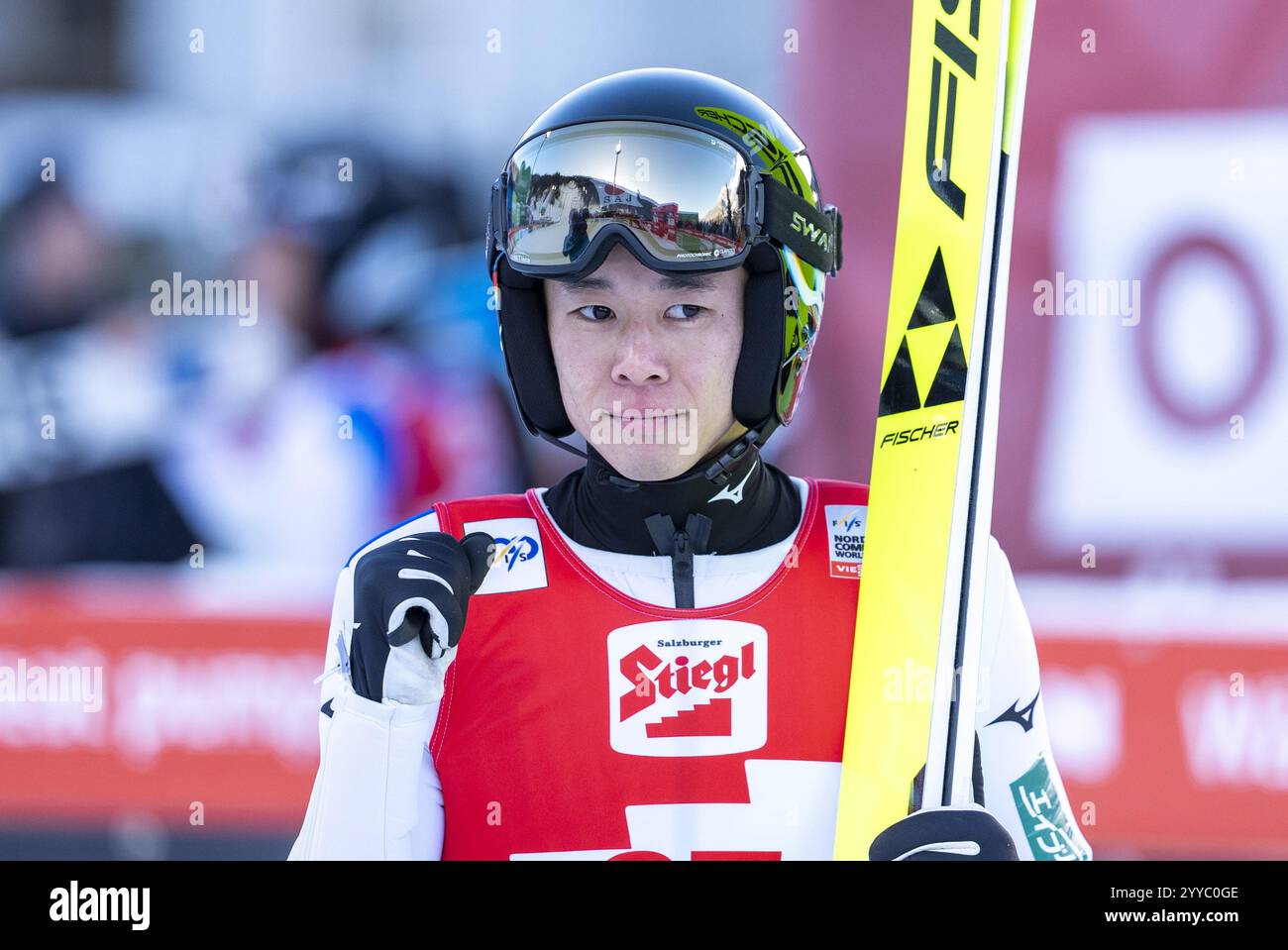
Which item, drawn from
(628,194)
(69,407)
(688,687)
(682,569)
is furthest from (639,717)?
(69,407)

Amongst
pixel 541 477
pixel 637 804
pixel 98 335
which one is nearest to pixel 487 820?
pixel 637 804

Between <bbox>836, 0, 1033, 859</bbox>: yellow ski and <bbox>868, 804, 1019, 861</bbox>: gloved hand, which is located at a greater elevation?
<bbox>836, 0, 1033, 859</bbox>: yellow ski

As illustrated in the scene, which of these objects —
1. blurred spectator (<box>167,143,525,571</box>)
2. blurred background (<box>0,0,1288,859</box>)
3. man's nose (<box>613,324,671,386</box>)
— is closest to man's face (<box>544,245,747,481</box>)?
man's nose (<box>613,324,671,386</box>)

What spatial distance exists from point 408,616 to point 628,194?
0.61m

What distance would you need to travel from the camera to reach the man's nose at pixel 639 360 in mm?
1692

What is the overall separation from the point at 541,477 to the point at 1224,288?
7.16 ft

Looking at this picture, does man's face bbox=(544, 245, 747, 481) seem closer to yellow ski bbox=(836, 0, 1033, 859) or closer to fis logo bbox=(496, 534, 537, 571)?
fis logo bbox=(496, 534, 537, 571)

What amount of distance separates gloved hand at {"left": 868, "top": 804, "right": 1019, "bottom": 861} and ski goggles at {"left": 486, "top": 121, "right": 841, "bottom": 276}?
732 millimetres

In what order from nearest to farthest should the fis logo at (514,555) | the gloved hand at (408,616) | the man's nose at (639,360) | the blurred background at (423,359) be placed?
the gloved hand at (408,616) < the man's nose at (639,360) < the fis logo at (514,555) < the blurred background at (423,359)

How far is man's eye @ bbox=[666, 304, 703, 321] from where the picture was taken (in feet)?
5.70

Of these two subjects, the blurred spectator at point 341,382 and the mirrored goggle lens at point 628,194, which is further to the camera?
the blurred spectator at point 341,382

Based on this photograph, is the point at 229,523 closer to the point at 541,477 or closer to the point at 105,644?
the point at 105,644

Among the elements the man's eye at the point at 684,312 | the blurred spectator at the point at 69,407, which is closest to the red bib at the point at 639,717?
the man's eye at the point at 684,312
